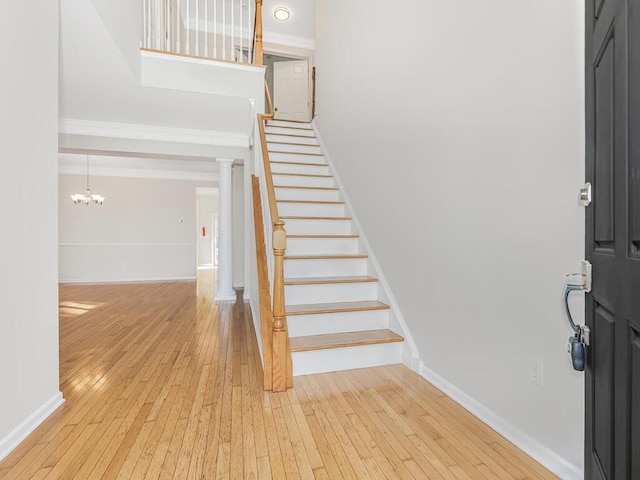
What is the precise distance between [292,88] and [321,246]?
515 centimetres

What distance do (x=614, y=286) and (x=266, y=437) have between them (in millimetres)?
1554

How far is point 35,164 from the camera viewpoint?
171 centimetres

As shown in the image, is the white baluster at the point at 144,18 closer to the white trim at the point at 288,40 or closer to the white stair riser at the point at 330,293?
the white stair riser at the point at 330,293

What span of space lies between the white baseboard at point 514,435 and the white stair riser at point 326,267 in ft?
3.99

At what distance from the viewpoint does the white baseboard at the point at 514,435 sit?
1382 mm

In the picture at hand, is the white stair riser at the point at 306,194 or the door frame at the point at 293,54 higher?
the door frame at the point at 293,54

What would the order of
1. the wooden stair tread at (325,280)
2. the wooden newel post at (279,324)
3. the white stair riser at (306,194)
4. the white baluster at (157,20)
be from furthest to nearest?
the white stair riser at (306,194), the white baluster at (157,20), the wooden stair tread at (325,280), the wooden newel post at (279,324)

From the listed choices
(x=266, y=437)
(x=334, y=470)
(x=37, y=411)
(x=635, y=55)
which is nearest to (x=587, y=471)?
(x=334, y=470)

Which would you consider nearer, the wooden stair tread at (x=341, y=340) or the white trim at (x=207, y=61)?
the wooden stair tread at (x=341, y=340)

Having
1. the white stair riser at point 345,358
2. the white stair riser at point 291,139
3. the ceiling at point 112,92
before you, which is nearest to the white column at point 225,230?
the ceiling at point 112,92

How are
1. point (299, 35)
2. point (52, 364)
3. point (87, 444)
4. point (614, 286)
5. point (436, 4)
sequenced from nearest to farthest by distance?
point (614, 286)
point (87, 444)
point (52, 364)
point (436, 4)
point (299, 35)

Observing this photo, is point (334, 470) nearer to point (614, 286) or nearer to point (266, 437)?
point (266, 437)

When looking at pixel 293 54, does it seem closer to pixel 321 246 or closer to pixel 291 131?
pixel 291 131

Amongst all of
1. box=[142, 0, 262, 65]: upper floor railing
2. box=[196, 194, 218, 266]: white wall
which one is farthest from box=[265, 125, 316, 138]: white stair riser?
box=[196, 194, 218, 266]: white wall
